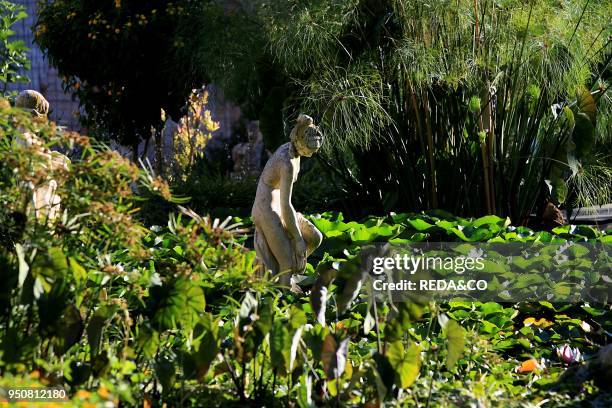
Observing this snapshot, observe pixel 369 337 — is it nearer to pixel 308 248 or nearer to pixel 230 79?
pixel 308 248

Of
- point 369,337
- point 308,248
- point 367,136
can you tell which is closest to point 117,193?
point 369,337

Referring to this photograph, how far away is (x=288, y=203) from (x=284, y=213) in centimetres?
6

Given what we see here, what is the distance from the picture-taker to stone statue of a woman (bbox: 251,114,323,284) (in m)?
4.20

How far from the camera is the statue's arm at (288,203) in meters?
4.18

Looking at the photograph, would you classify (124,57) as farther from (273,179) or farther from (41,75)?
(273,179)

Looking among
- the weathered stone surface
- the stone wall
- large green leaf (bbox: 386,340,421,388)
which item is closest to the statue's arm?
the weathered stone surface

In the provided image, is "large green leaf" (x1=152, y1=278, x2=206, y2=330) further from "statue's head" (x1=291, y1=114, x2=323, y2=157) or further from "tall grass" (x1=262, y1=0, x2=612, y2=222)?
"tall grass" (x1=262, y1=0, x2=612, y2=222)

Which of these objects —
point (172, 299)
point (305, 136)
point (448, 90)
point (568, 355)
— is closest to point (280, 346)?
point (172, 299)

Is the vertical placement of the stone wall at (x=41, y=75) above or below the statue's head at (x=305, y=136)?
above

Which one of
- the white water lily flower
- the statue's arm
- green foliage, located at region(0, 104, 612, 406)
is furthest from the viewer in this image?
the statue's arm

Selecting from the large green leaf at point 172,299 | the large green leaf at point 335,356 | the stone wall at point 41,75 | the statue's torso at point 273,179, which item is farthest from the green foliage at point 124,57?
the large green leaf at point 335,356

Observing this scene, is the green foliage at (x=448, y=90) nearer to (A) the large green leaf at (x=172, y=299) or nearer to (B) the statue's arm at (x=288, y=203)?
(B) the statue's arm at (x=288, y=203)

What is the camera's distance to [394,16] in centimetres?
671

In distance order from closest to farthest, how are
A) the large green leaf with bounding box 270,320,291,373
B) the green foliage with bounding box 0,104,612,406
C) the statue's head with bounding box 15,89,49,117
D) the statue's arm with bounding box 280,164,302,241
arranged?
the green foliage with bounding box 0,104,612,406 < the large green leaf with bounding box 270,320,291,373 < the statue's arm with bounding box 280,164,302,241 < the statue's head with bounding box 15,89,49,117
